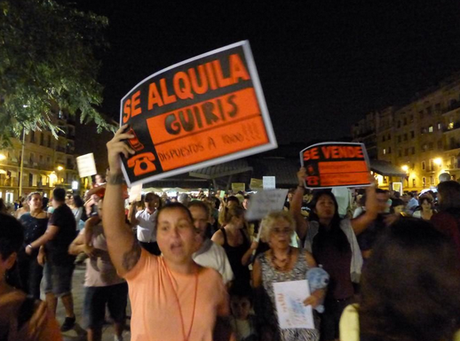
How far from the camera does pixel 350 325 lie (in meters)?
1.73

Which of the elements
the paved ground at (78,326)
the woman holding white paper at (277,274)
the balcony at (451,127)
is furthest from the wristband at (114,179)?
the balcony at (451,127)

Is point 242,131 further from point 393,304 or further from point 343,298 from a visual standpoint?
point 343,298

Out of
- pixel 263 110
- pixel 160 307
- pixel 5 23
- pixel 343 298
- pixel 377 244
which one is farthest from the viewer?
pixel 5 23

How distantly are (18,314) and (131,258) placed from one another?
751mm

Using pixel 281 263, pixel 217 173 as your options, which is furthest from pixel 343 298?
pixel 217 173

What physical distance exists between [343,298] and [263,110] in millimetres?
2073

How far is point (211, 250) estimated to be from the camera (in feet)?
12.9

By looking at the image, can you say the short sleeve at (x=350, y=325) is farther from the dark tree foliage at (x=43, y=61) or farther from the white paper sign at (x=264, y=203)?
the dark tree foliage at (x=43, y=61)

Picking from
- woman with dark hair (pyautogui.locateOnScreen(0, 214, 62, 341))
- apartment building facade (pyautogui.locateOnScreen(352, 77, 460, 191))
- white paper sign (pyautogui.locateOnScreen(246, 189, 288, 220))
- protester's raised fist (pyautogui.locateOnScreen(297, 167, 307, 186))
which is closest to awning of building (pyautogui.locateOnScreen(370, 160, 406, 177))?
white paper sign (pyautogui.locateOnScreen(246, 189, 288, 220))

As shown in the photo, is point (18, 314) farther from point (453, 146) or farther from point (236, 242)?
point (453, 146)

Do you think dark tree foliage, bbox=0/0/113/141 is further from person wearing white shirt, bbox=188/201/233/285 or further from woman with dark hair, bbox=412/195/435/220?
woman with dark hair, bbox=412/195/435/220

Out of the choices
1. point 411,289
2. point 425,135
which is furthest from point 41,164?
point 411,289

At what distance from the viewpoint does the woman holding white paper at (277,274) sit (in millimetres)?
3465

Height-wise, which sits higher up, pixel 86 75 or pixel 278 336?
pixel 86 75
